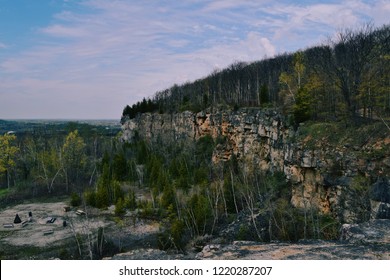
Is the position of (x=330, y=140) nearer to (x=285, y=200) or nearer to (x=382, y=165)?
(x=382, y=165)

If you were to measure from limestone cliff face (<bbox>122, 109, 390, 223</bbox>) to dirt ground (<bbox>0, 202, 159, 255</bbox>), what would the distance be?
13103mm

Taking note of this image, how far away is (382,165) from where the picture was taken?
1769 cm

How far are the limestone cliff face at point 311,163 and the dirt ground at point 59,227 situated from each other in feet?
43.0

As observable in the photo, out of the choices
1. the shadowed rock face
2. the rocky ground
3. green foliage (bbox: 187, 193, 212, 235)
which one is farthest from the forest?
the shadowed rock face

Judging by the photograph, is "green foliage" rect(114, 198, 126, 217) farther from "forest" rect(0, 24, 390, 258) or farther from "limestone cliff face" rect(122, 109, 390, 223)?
"limestone cliff face" rect(122, 109, 390, 223)

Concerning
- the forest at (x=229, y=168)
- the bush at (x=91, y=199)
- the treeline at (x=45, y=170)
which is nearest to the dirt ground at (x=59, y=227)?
the bush at (x=91, y=199)

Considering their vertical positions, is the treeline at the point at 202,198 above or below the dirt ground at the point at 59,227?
above

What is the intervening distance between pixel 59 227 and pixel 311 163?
Result: 2315 centimetres

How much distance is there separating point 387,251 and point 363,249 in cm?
65

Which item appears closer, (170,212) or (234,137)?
(170,212)

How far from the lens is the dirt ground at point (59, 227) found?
26.2 meters

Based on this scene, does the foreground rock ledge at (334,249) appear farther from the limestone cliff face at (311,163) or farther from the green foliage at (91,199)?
the green foliage at (91,199)

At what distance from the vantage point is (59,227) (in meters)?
29.7
